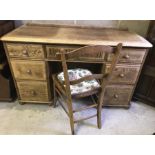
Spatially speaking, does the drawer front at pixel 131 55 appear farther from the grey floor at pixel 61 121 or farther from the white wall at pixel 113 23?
the grey floor at pixel 61 121

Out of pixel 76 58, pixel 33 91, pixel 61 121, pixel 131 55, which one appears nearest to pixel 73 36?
pixel 76 58

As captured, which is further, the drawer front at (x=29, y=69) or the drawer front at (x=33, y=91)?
the drawer front at (x=33, y=91)

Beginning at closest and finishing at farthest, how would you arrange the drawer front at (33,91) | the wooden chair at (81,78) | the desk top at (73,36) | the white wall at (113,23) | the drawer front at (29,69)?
the wooden chair at (81,78), the desk top at (73,36), the drawer front at (29,69), the drawer front at (33,91), the white wall at (113,23)

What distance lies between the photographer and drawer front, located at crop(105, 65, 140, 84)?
1.40 metres

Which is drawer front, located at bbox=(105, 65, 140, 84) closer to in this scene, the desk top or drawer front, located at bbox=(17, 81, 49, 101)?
the desk top

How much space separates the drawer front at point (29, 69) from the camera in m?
1.38

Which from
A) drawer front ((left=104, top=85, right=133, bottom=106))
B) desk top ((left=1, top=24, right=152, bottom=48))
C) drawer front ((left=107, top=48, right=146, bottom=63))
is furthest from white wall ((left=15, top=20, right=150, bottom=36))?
drawer front ((left=104, top=85, right=133, bottom=106))

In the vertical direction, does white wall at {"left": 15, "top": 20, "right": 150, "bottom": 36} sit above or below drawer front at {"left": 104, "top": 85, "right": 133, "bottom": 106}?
above

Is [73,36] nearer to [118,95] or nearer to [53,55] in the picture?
[53,55]

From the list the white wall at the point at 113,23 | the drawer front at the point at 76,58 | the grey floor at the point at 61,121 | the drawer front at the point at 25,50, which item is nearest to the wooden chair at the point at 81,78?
the drawer front at the point at 76,58

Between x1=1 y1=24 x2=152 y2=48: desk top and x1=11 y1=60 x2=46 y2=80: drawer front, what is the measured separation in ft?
0.77

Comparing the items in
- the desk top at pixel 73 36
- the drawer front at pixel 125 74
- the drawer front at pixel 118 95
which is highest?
the desk top at pixel 73 36
